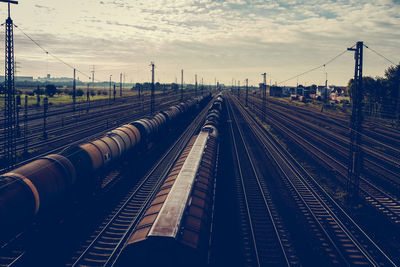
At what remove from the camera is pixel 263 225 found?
1859 centimetres

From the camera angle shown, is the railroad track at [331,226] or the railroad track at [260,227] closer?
the railroad track at [260,227]

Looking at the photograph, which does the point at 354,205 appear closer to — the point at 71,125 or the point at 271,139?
the point at 271,139

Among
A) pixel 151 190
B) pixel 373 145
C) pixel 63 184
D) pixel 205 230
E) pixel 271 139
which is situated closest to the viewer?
pixel 205 230

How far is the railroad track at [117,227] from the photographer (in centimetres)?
1452

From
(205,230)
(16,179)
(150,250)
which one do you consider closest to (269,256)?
(205,230)

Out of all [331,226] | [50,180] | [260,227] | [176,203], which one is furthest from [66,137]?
[331,226]

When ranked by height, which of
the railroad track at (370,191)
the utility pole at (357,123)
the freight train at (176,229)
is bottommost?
the railroad track at (370,191)

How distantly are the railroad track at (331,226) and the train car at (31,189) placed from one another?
52.1 feet

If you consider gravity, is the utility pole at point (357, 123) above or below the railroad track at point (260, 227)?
above

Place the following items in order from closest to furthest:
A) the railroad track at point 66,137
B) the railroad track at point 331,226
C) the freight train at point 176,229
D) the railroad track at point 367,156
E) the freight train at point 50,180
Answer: the freight train at point 176,229 < the freight train at point 50,180 < the railroad track at point 331,226 < the railroad track at point 367,156 < the railroad track at point 66,137

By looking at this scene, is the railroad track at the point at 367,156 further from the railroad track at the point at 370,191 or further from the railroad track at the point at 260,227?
the railroad track at the point at 260,227

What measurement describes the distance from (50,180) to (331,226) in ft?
58.8

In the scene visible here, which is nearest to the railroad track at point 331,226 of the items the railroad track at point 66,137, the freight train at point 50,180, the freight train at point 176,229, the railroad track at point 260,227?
the railroad track at point 260,227

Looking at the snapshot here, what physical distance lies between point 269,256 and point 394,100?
203ft
